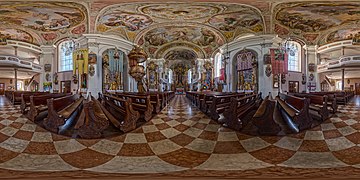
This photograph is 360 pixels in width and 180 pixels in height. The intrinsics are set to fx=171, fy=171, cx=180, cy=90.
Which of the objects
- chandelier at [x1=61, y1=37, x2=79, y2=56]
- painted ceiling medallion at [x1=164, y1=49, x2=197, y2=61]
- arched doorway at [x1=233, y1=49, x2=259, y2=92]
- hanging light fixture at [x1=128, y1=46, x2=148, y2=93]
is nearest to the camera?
chandelier at [x1=61, y1=37, x2=79, y2=56]

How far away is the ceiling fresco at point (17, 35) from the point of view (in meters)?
3.39

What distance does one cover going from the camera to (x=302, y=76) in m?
4.41

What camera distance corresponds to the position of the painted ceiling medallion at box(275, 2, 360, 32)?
2650 mm

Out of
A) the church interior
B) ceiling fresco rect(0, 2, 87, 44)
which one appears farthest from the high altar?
ceiling fresco rect(0, 2, 87, 44)

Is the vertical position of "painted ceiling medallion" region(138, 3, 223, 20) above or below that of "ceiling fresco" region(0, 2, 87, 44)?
above

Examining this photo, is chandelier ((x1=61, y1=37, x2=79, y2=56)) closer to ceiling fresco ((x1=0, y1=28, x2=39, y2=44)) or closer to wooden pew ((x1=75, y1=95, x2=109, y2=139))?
ceiling fresco ((x1=0, y1=28, x2=39, y2=44))

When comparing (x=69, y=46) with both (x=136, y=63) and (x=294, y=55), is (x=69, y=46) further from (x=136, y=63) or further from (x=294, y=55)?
(x=294, y=55)

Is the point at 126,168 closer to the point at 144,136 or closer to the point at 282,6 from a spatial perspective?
the point at 144,136

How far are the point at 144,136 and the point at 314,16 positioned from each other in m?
3.71

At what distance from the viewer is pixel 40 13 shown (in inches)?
122

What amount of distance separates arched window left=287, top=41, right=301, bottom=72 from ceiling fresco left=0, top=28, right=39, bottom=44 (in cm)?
589

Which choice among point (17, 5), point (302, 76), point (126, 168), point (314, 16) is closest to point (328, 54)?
point (302, 76)

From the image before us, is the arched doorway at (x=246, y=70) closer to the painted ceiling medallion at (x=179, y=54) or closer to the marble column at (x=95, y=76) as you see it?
the marble column at (x=95, y=76)

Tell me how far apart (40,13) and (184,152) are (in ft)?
11.6
